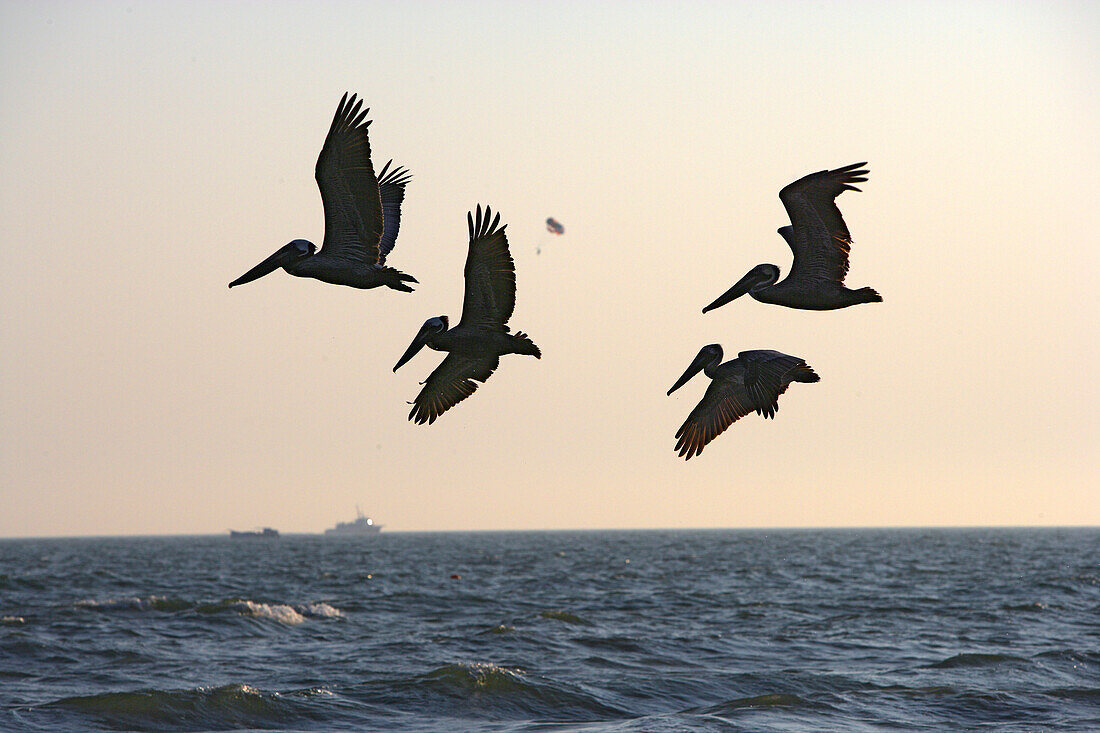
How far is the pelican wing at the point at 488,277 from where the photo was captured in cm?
1092

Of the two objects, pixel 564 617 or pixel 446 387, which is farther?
pixel 564 617

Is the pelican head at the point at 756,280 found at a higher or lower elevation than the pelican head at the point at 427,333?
higher

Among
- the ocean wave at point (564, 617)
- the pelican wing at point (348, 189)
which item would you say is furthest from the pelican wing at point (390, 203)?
the ocean wave at point (564, 617)

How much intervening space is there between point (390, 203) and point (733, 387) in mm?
4692

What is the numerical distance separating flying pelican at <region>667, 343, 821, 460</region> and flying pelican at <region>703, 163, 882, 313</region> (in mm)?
590

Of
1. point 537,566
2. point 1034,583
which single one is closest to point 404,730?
point 1034,583

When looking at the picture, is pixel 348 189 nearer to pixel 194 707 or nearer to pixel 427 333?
pixel 427 333

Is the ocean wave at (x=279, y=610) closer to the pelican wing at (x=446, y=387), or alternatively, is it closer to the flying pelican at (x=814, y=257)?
the pelican wing at (x=446, y=387)

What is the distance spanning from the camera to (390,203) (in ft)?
45.1

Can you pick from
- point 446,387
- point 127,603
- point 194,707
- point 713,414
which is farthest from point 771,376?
point 127,603

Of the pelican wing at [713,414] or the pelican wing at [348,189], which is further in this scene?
the pelican wing at [713,414]

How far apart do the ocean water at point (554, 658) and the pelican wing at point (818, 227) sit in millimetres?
20376

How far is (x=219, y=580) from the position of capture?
86.5 meters

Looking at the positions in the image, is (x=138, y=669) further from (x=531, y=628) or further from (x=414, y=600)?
(x=414, y=600)
